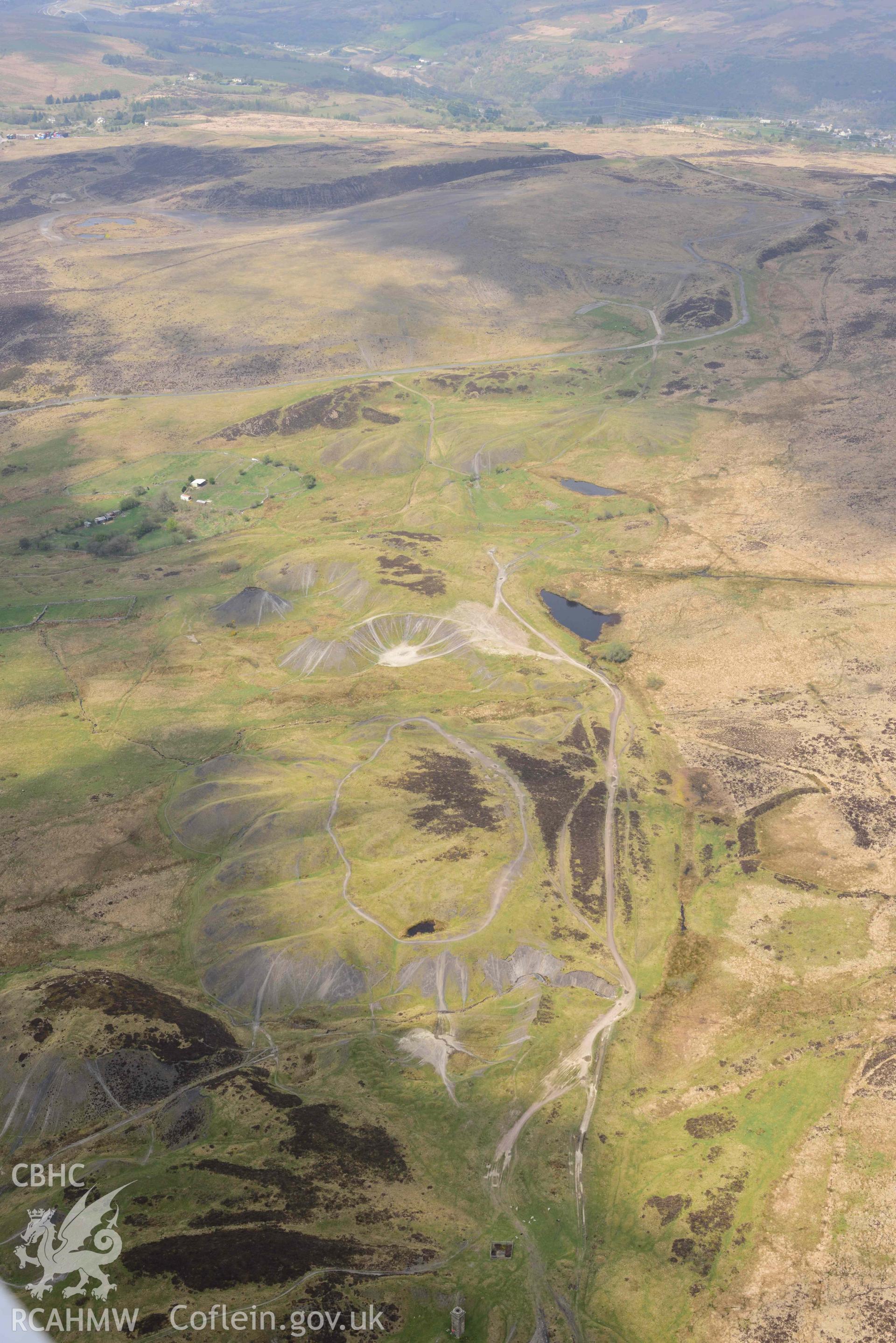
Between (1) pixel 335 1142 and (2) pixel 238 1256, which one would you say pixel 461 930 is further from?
(2) pixel 238 1256

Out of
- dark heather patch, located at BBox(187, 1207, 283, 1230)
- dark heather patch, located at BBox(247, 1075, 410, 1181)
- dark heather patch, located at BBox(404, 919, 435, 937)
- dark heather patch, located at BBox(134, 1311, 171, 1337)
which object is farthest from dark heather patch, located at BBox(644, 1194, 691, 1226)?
dark heather patch, located at BBox(134, 1311, 171, 1337)

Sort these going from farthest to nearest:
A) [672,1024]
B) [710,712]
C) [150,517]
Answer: [150,517], [710,712], [672,1024]

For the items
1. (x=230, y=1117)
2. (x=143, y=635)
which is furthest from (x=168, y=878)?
(x=143, y=635)

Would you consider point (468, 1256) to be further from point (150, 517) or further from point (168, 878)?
point (150, 517)

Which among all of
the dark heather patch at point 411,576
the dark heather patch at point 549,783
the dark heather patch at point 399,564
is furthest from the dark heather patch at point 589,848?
the dark heather patch at point 399,564

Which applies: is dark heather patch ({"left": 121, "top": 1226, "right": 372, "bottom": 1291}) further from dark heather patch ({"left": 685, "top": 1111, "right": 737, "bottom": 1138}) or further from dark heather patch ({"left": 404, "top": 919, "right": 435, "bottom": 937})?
dark heather patch ({"left": 404, "top": 919, "right": 435, "bottom": 937})

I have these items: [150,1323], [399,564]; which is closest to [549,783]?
[399,564]
